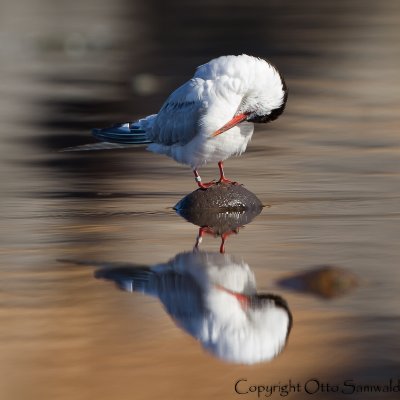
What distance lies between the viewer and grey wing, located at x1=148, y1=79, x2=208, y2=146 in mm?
9273

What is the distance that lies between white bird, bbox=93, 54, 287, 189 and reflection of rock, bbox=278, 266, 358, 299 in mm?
1677

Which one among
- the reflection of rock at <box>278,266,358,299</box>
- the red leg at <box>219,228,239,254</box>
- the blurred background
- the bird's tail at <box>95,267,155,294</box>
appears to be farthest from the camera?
the red leg at <box>219,228,239,254</box>

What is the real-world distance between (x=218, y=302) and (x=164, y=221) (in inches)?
84.1

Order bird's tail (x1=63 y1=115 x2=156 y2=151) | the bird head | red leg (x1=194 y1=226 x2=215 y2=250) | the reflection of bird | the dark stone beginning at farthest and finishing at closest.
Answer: bird's tail (x1=63 y1=115 x2=156 y2=151)
the dark stone
the bird head
red leg (x1=194 y1=226 x2=215 y2=250)
the reflection of bird

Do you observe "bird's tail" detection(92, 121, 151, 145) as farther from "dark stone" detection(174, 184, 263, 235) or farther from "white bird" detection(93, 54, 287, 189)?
"dark stone" detection(174, 184, 263, 235)

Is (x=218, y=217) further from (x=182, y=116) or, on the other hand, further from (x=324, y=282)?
(x=324, y=282)

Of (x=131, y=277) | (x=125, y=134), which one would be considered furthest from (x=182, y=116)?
(x=131, y=277)

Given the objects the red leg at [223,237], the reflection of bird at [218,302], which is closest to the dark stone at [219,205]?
the red leg at [223,237]

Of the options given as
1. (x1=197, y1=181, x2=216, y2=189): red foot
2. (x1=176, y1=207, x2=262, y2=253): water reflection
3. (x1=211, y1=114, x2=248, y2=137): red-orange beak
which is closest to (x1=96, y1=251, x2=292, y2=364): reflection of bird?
(x1=176, y1=207, x2=262, y2=253): water reflection

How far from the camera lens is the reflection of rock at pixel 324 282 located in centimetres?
742

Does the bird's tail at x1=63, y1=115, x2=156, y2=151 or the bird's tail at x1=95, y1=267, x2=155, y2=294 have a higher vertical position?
the bird's tail at x1=63, y1=115, x2=156, y2=151

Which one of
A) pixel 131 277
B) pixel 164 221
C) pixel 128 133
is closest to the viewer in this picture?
pixel 131 277

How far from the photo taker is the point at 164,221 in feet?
30.5

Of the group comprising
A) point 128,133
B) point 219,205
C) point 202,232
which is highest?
point 128,133
